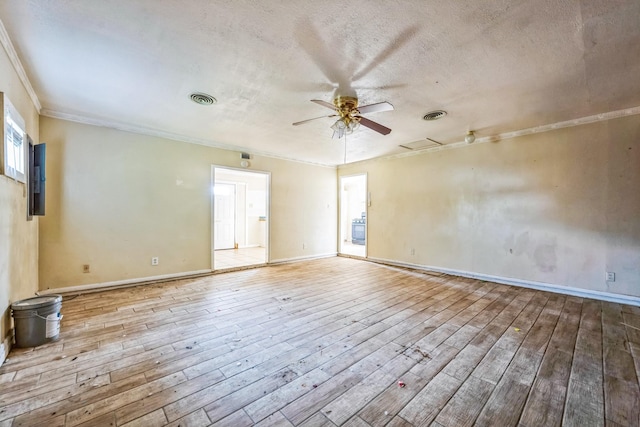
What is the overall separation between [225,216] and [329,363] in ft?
23.0

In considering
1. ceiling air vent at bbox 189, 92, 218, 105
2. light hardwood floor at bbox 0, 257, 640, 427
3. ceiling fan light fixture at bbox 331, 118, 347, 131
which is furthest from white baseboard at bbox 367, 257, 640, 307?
ceiling air vent at bbox 189, 92, 218, 105

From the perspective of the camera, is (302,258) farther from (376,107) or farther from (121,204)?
(376,107)

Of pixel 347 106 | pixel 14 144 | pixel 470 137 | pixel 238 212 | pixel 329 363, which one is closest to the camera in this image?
pixel 329 363

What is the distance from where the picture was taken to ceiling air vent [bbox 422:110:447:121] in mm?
3404

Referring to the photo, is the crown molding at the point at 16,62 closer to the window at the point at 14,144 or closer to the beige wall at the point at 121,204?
the window at the point at 14,144

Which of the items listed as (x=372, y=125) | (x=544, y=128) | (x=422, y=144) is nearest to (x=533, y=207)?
(x=544, y=128)

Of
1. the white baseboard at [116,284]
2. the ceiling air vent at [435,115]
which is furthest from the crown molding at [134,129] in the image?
the ceiling air vent at [435,115]

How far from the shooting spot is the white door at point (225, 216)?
8.00 m

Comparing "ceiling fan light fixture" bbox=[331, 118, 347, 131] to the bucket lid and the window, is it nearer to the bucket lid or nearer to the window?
the window

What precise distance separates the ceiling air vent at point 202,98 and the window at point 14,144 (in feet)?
4.83

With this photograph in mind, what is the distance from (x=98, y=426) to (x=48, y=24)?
2.67 meters

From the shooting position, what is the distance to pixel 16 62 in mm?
2277

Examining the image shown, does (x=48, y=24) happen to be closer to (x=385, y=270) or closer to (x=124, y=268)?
(x=124, y=268)

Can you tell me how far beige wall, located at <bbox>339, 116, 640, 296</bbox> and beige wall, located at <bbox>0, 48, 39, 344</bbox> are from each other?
570cm
